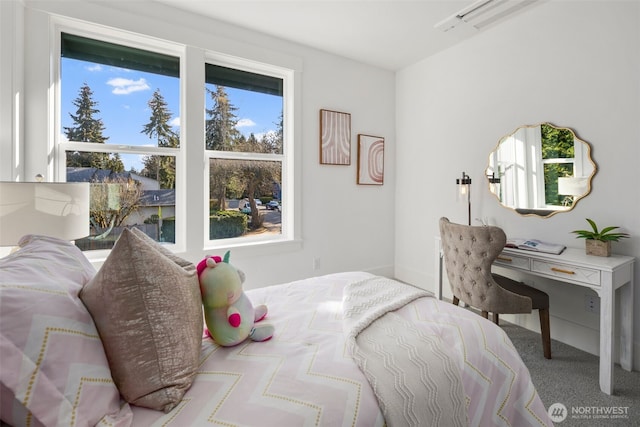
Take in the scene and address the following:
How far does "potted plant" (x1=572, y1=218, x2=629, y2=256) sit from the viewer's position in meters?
2.13

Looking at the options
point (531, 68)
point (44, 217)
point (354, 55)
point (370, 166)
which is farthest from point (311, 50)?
point (44, 217)

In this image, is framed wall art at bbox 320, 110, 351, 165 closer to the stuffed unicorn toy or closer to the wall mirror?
the wall mirror

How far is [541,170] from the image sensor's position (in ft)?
8.60

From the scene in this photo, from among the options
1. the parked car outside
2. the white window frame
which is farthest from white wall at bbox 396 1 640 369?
the parked car outside

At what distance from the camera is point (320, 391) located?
96 centimetres

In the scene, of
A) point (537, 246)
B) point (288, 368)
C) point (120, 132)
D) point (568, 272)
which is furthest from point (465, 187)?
point (120, 132)

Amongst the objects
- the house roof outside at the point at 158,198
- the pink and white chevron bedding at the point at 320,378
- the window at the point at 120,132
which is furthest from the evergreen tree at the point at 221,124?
the pink and white chevron bedding at the point at 320,378

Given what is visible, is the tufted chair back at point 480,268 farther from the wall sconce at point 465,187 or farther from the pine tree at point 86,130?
the pine tree at point 86,130

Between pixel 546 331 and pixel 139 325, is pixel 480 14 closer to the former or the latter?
pixel 546 331

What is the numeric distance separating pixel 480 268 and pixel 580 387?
861mm

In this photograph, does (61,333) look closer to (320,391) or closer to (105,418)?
(105,418)

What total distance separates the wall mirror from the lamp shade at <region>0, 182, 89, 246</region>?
3151mm

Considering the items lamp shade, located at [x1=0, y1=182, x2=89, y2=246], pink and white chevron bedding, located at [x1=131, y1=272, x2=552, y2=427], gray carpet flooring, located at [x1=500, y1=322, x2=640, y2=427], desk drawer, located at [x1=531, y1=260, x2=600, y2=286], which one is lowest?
gray carpet flooring, located at [x1=500, y1=322, x2=640, y2=427]

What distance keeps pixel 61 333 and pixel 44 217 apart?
108 centimetres
